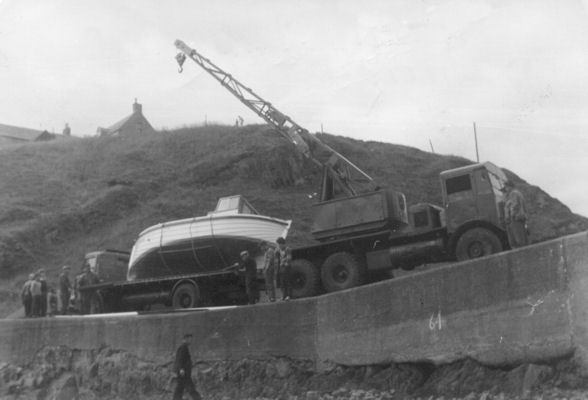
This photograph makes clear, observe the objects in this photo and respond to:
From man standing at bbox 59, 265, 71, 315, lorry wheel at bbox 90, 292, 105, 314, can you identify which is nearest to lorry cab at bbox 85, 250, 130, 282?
lorry wheel at bbox 90, 292, 105, 314

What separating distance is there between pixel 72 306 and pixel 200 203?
15158 mm

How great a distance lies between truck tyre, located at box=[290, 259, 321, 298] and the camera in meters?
13.8

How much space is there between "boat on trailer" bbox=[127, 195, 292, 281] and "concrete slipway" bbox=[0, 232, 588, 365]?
157 inches

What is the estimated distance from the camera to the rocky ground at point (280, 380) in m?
7.31

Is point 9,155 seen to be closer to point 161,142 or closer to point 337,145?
point 161,142

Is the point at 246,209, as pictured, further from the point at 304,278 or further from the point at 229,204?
the point at 304,278

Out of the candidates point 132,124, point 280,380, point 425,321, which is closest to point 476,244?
point 425,321

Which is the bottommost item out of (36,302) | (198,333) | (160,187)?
(198,333)

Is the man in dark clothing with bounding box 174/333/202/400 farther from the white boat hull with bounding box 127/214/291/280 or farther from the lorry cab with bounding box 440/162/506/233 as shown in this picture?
the white boat hull with bounding box 127/214/291/280

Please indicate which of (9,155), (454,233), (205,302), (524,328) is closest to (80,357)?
(205,302)

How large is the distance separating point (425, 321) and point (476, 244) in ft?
13.9

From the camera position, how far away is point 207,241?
16.4 m

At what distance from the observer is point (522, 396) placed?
7.27m

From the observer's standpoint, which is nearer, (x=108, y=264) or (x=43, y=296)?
(x=43, y=296)
